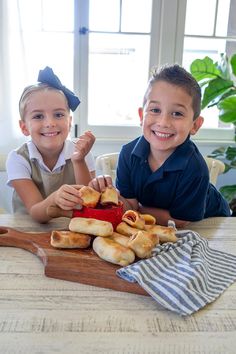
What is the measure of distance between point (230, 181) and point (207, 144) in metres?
0.32

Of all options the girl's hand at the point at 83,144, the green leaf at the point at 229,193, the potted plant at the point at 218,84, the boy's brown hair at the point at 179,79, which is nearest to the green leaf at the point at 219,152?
the potted plant at the point at 218,84

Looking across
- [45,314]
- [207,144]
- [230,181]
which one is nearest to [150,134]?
[45,314]

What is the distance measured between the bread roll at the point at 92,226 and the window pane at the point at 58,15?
1.66m

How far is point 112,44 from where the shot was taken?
2170 mm

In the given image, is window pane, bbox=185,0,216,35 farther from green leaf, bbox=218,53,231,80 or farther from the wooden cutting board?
the wooden cutting board

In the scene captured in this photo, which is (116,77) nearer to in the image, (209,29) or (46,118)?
(209,29)

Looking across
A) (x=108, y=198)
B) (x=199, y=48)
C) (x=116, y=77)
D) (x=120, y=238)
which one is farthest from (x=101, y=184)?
(x=199, y=48)

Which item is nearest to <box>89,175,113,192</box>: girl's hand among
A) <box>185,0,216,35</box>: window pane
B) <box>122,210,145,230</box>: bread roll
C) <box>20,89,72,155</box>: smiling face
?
<box>122,210,145,230</box>: bread roll

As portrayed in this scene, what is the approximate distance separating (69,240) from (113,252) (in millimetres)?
102

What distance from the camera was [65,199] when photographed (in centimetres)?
82

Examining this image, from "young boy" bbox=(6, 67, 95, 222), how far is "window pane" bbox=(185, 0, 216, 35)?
51.3 inches

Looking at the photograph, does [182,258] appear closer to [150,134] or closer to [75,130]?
[150,134]

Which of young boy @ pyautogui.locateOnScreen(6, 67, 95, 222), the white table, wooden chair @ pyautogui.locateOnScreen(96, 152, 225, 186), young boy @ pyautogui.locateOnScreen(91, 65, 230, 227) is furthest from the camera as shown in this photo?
wooden chair @ pyautogui.locateOnScreen(96, 152, 225, 186)

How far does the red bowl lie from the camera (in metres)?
0.77
